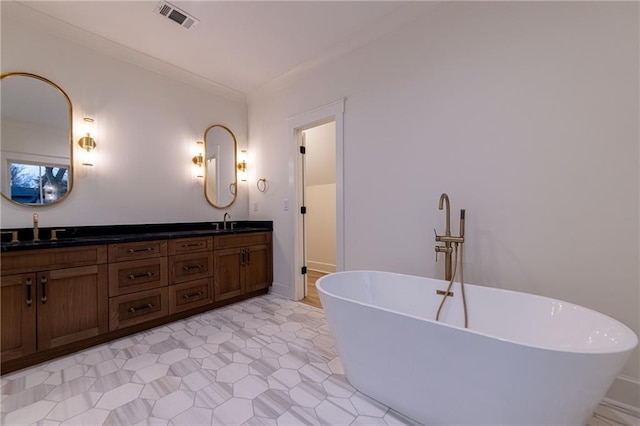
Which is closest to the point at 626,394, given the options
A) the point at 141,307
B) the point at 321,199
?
the point at 141,307

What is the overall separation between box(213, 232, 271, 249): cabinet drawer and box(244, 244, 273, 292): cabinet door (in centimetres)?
7

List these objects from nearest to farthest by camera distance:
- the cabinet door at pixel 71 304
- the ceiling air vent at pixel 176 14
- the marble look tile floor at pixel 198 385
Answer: the marble look tile floor at pixel 198 385 → the cabinet door at pixel 71 304 → the ceiling air vent at pixel 176 14

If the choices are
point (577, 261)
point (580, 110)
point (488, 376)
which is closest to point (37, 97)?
point (488, 376)

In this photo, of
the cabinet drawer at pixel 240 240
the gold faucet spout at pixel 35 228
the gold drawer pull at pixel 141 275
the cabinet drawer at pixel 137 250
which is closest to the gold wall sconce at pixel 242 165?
the cabinet drawer at pixel 240 240

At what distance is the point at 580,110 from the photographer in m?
1.49

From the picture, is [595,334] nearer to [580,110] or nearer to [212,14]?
[580,110]

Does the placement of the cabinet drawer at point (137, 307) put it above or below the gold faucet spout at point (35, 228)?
below

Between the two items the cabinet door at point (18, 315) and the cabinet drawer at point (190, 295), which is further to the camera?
the cabinet drawer at point (190, 295)

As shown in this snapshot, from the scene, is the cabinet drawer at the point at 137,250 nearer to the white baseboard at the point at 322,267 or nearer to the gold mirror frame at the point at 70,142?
the gold mirror frame at the point at 70,142

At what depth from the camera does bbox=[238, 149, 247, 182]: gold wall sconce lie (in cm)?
361

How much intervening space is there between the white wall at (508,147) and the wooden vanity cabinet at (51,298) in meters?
2.15

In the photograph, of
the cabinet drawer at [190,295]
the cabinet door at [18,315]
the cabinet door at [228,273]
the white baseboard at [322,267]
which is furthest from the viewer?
the white baseboard at [322,267]

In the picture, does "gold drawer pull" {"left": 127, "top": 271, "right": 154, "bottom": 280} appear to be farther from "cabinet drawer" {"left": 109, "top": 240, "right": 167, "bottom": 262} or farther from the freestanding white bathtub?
the freestanding white bathtub

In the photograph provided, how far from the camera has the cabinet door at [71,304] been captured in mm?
1825
